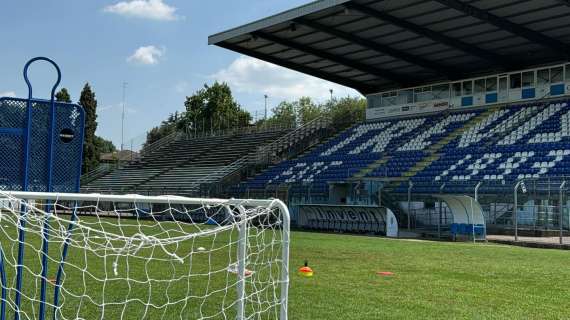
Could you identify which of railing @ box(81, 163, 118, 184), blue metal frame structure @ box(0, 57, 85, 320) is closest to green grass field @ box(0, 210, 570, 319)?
blue metal frame structure @ box(0, 57, 85, 320)

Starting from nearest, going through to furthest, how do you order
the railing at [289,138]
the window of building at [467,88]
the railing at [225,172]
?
the window of building at [467,88] < the railing at [225,172] < the railing at [289,138]

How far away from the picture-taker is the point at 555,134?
93.0 ft

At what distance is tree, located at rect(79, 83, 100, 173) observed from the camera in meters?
61.1

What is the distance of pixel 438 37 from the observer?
101 ft

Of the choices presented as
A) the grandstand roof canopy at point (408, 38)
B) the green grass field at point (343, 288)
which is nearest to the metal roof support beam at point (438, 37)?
the grandstand roof canopy at point (408, 38)

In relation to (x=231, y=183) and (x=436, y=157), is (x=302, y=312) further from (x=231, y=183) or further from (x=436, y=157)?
(x=231, y=183)

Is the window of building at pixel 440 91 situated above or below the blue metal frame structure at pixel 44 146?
above

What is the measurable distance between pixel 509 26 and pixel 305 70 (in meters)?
14.0

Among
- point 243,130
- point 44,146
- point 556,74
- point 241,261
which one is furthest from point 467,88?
point 44,146

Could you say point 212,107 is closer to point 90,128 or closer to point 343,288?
point 90,128

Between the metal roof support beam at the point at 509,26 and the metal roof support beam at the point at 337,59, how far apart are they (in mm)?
10440

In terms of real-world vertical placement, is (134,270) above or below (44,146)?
below

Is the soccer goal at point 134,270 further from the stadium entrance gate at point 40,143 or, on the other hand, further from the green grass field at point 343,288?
the stadium entrance gate at point 40,143

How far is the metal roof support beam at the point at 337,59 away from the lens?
33.7 metres
